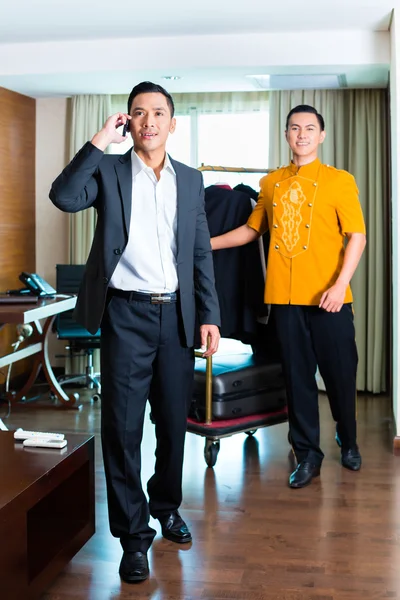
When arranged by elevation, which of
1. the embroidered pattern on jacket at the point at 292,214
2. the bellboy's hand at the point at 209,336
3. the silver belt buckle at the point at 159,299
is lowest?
the bellboy's hand at the point at 209,336

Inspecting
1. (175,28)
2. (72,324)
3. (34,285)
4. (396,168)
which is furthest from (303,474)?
(175,28)

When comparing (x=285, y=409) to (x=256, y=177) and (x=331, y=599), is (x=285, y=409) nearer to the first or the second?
(x=331, y=599)

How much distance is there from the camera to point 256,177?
6.25 m

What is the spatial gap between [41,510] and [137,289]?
0.83 meters

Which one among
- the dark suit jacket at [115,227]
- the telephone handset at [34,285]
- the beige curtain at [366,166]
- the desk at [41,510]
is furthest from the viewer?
the beige curtain at [366,166]

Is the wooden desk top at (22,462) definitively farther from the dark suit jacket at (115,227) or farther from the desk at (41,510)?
the dark suit jacket at (115,227)

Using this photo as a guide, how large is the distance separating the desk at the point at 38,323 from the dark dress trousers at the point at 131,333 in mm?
1876

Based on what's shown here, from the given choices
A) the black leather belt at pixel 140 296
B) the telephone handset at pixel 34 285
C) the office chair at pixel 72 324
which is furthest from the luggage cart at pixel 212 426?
Result: the office chair at pixel 72 324

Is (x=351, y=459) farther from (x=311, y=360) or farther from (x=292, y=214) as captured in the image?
(x=292, y=214)

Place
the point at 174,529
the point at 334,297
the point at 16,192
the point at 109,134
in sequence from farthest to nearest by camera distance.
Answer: the point at 16,192
the point at 334,297
the point at 174,529
the point at 109,134

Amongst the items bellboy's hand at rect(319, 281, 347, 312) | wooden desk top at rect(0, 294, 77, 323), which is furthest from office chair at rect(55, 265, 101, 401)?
bellboy's hand at rect(319, 281, 347, 312)

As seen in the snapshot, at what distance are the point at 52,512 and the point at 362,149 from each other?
401 centimetres

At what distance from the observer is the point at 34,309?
15.0 feet

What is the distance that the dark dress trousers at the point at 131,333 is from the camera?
2.58 m
